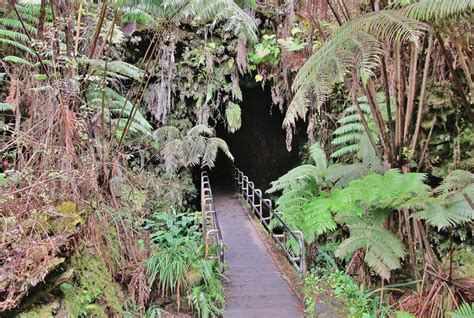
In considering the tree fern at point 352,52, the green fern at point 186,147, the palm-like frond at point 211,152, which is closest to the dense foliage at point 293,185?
the tree fern at point 352,52

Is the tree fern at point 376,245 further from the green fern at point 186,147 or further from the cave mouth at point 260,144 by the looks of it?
the cave mouth at point 260,144

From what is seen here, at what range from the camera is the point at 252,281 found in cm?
453

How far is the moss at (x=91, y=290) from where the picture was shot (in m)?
3.37

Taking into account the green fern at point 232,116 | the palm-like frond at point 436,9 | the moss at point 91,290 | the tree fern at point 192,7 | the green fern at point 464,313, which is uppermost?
the tree fern at point 192,7

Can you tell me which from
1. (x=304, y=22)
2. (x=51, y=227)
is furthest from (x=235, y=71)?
(x=51, y=227)

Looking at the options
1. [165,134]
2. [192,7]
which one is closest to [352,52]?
[192,7]

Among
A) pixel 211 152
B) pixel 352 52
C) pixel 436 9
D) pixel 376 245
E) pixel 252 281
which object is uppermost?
pixel 436 9

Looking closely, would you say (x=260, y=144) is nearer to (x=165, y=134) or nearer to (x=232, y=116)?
(x=232, y=116)

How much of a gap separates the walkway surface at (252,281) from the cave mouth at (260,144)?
17.5ft

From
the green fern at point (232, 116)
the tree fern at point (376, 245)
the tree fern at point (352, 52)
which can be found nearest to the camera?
the tree fern at point (352, 52)

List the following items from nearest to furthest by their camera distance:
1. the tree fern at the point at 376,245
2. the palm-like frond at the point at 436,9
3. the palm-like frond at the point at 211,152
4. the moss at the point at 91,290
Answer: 1. the palm-like frond at the point at 436,9
2. the moss at the point at 91,290
3. the tree fern at the point at 376,245
4. the palm-like frond at the point at 211,152

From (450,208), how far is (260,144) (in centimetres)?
969

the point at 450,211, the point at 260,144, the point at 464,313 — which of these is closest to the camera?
the point at 464,313

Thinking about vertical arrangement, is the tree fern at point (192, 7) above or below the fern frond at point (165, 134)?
above
